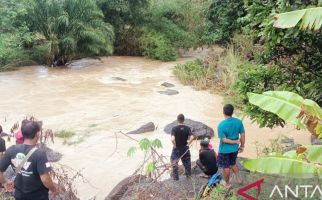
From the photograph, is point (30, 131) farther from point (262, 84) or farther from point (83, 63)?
point (83, 63)

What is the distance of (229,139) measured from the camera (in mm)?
6258

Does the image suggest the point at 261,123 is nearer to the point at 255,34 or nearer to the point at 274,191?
the point at 274,191

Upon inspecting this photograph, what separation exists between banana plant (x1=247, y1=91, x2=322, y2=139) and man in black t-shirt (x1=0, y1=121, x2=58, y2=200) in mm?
2201

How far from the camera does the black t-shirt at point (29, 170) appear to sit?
434 centimetres

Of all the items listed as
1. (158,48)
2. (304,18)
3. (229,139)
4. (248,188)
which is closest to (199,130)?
(229,139)

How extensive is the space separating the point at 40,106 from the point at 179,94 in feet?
15.3

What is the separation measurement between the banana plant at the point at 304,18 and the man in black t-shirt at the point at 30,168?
266 cm

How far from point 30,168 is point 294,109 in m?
2.65

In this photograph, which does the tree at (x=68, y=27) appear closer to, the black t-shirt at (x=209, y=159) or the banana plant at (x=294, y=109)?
the black t-shirt at (x=209, y=159)

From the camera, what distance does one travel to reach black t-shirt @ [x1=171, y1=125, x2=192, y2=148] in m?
6.66

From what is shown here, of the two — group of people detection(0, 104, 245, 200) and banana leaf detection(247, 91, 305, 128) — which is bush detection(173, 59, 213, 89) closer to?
group of people detection(0, 104, 245, 200)

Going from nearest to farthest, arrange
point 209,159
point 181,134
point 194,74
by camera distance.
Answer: point 209,159 → point 181,134 → point 194,74

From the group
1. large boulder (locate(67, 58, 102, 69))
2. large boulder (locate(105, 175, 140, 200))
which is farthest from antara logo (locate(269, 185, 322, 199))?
large boulder (locate(67, 58, 102, 69))

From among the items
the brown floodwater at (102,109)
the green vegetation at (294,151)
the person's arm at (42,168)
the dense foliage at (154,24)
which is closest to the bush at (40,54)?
the brown floodwater at (102,109)
